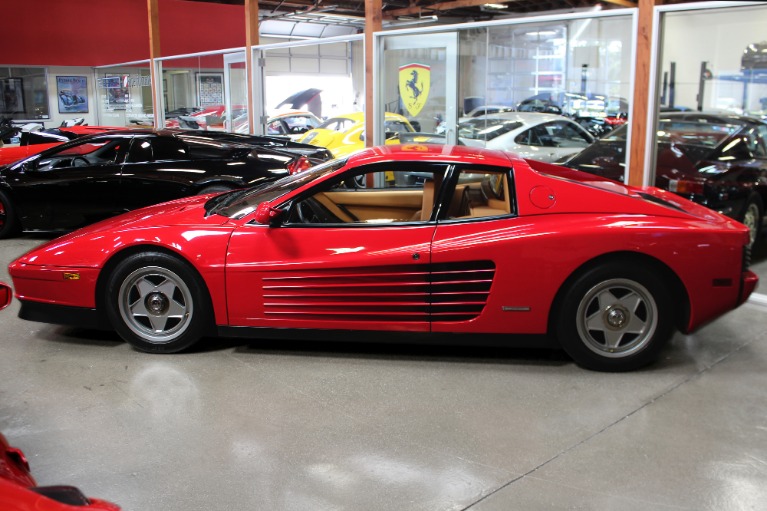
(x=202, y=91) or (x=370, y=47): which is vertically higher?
(x=370, y=47)

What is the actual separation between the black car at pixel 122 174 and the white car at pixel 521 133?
193 cm

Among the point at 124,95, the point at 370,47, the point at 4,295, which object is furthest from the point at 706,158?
the point at 124,95

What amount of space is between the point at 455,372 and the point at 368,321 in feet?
1.99

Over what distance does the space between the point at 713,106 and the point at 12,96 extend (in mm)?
17387

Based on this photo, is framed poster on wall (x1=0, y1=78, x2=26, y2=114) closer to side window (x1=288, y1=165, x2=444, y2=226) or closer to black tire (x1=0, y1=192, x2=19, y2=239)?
black tire (x1=0, y1=192, x2=19, y2=239)

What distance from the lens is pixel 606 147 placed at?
6645 millimetres

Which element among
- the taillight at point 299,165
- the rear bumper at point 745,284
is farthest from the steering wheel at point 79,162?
the rear bumper at point 745,284

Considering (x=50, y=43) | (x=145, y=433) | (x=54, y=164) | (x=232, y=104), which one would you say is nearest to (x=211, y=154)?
(x=54, y=164)

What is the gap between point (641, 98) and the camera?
6.08 metres

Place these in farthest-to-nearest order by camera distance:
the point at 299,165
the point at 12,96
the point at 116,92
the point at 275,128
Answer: the point at 12,96, the point at 116,92, the point at 275,128, the point at 299,165

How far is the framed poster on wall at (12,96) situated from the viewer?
1786 centimetres

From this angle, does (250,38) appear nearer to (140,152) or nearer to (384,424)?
(140,152)

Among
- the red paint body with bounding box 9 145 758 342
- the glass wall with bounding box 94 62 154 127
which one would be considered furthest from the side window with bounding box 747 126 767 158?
the glass wall with bounding box 94 62 154 127

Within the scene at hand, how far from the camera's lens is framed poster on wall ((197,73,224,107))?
39.9 feet
